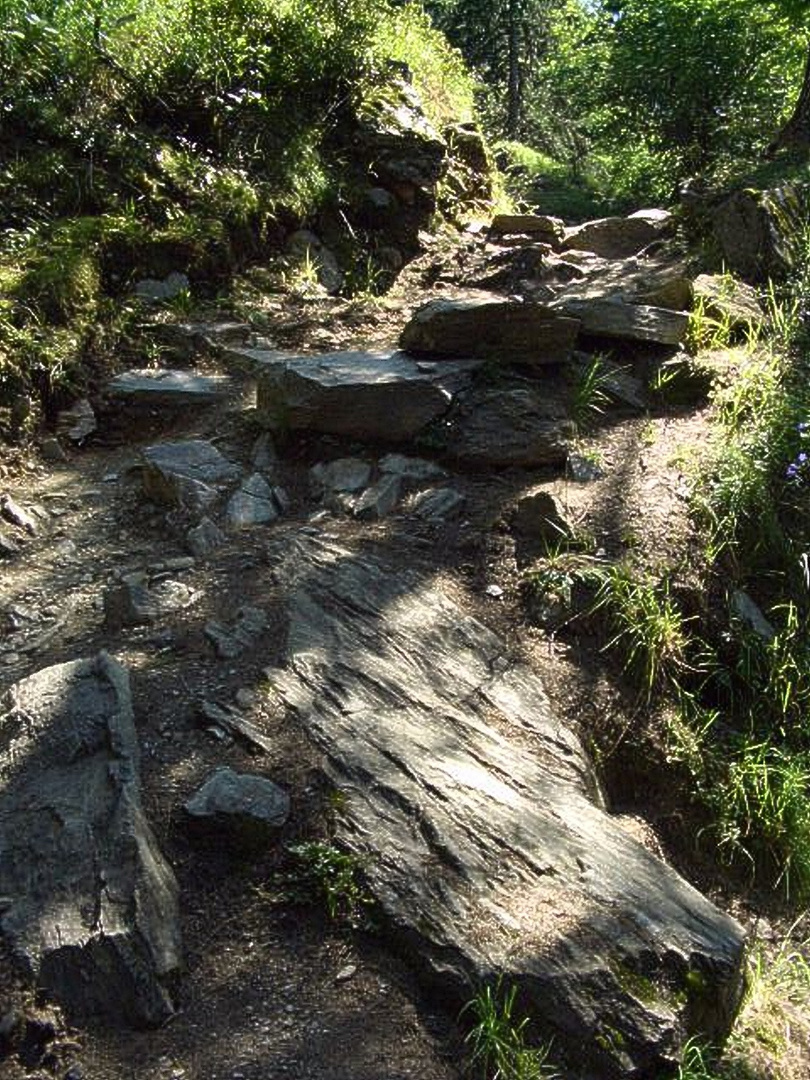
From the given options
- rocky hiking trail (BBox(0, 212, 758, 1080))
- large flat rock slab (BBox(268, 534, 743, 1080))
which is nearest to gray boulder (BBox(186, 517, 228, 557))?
rocky hiking trail (BBox(0, 212, 758, 1080))

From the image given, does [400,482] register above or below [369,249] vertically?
below

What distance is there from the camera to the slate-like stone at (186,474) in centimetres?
491

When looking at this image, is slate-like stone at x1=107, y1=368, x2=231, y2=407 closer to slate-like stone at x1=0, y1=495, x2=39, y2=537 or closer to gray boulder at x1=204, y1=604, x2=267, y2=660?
slate-like stone at x1=0, y1=495, x2=39, y2=537

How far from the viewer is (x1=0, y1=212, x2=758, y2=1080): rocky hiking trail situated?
2697 mm

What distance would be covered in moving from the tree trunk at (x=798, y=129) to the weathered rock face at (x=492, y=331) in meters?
5.45

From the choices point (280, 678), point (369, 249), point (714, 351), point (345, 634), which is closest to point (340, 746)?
point (280, 678)

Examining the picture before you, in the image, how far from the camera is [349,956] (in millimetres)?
2855

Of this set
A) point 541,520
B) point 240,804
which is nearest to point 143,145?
point 541,520

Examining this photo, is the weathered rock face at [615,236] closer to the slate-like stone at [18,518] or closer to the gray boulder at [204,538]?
the gray boulder at [204,538]

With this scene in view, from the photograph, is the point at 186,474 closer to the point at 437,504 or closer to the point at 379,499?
the point at 379,499

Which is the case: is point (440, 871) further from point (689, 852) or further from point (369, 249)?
point (369, 249)

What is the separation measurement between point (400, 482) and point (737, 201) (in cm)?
414

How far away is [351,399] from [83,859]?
2.94 meters

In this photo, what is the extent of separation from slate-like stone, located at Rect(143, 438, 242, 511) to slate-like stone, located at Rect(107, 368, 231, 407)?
53cm
